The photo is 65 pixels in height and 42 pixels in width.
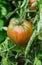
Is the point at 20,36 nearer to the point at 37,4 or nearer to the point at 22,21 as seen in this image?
the point at 22,21

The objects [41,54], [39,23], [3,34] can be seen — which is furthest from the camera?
[3,34]

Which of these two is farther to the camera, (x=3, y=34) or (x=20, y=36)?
(x=3, y=34)

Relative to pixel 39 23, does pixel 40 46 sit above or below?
below

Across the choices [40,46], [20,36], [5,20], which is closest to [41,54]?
[40,46]

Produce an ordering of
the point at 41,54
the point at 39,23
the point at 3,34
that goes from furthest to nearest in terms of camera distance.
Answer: the point at 3,34
the point at 41,54
the point at 39,23

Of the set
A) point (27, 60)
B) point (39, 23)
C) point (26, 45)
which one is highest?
point (39, 23)

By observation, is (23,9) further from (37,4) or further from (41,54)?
(41,54)
